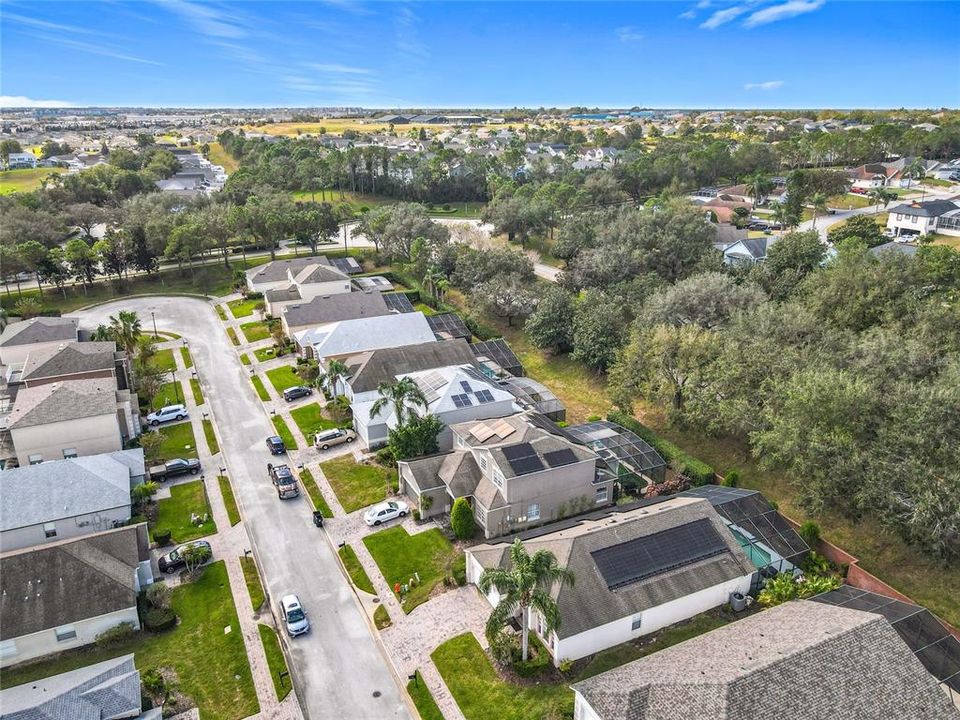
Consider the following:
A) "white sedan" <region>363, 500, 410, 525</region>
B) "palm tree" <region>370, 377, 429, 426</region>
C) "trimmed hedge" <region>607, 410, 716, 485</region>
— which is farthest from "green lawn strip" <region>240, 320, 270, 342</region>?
"trimmed hedge" <region>607, 410, 716, 485</region>

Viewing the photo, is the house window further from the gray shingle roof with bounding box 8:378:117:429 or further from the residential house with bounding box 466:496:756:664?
the gray shingle roof with bounding box 8:378:117:429

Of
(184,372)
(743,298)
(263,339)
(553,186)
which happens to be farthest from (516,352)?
(553,186)

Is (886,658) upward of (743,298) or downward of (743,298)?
downward

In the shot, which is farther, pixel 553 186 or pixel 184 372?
pixel 553 186

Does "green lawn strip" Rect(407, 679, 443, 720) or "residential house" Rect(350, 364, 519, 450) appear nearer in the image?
"green lawn strip" Rect(407, 679, 443, 720)

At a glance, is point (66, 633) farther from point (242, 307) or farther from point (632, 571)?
point (242, 307)

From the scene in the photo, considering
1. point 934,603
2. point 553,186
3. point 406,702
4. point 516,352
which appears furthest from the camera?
point 553,186

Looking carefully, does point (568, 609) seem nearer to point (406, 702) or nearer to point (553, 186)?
point (406, 702)

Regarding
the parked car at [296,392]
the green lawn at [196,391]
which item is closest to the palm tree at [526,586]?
the parked car at [296,392]
